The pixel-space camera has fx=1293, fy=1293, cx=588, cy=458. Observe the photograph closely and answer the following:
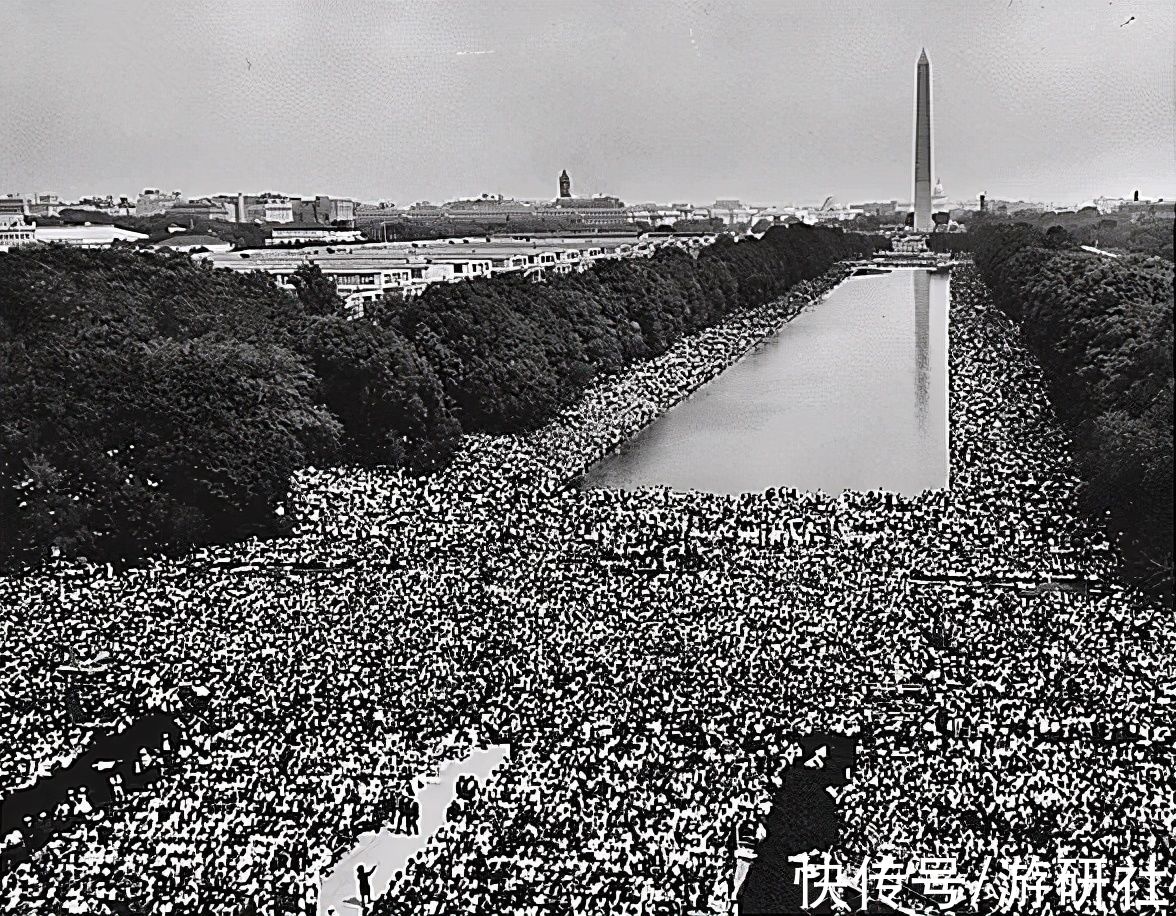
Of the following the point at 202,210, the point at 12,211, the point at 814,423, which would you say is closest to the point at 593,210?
the point at 202,210

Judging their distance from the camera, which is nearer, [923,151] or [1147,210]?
[1147,210]

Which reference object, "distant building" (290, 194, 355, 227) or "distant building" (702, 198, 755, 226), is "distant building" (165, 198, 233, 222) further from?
"distant building" (702, 198, 755, 226)

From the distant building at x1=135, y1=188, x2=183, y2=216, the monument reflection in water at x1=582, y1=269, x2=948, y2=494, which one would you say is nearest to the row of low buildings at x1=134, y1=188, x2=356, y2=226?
the distant building at x1=135, y1=188, x2=183, y2=216

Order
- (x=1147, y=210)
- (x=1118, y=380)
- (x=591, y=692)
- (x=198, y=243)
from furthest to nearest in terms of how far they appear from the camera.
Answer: (x=198, y=243) < (x=1147, y=210) < (x=1118, y=380) < (x=591, y=692)

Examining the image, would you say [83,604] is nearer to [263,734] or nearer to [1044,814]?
[263,734]

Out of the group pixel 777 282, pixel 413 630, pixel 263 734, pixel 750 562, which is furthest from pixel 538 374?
pixel 777 282

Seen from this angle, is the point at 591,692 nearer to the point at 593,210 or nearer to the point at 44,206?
the point at 44,206

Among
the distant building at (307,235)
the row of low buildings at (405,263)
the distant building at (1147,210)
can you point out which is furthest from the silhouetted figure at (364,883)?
the distant building at (307,235)

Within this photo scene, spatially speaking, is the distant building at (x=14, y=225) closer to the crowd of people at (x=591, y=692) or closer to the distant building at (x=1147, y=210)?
the crowd of people at (x=591, y=692)
